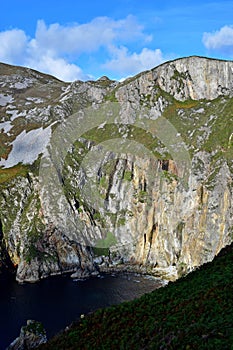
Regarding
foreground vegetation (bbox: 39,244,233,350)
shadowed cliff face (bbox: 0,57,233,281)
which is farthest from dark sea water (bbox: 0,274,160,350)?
foreground vegetation (bbox: 39,244,233,350)

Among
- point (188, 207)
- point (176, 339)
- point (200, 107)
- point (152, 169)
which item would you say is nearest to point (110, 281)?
point (188, 207)

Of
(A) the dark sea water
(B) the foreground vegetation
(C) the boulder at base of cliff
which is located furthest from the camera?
(A) the dark sea water

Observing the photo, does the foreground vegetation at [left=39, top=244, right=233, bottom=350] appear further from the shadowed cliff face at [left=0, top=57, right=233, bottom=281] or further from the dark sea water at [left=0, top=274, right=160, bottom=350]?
the shadowed cliff face at [left=0, top=57, right=233, bottom=281]

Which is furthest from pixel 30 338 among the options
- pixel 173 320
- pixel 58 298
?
pixel 173 320

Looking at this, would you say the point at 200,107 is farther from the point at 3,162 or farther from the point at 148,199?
the point at 3,162

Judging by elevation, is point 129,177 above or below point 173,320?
above

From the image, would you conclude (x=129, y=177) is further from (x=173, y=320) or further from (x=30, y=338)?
(x=173, y=320)

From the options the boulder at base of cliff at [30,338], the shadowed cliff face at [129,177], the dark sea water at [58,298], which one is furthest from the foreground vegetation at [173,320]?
the shadowed cliff face at [129,177]
